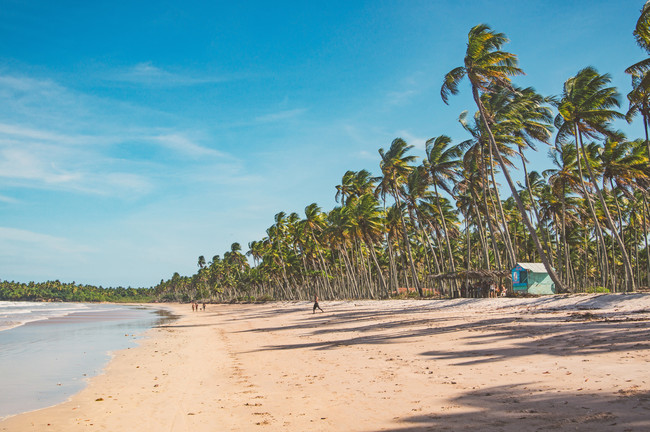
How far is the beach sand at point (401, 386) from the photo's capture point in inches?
229

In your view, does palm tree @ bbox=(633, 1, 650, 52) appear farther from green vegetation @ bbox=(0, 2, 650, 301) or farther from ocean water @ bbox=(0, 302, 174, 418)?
ocean water @ bbox=(0, 302, 174, 418)

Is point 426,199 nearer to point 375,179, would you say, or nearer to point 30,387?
point 375,179

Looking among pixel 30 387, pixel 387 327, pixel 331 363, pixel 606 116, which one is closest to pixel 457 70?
pixel 606 116

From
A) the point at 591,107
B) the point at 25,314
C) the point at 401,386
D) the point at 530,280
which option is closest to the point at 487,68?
the point at 591,107

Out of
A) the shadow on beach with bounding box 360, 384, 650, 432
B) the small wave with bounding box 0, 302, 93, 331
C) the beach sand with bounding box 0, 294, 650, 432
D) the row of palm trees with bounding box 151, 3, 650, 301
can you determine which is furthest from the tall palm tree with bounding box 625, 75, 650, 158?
the small wave with bounding box 0, 302, 93, 331

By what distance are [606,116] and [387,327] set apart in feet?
58.6

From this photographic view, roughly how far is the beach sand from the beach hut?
47.0 feet

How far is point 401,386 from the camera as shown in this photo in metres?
8.06

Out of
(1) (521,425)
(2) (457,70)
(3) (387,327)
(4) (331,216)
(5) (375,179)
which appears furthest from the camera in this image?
(4) (331,216)

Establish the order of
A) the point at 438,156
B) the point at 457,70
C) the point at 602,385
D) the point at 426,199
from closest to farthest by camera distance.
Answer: the point at 602,385 < the point at 457,70 < the point at 438,156 < the point at 426,199

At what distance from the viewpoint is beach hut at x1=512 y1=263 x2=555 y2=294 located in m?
29.4

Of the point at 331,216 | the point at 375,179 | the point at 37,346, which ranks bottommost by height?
the point at 37,346

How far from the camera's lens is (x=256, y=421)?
6680mm

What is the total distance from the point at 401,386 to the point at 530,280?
2479 cm
